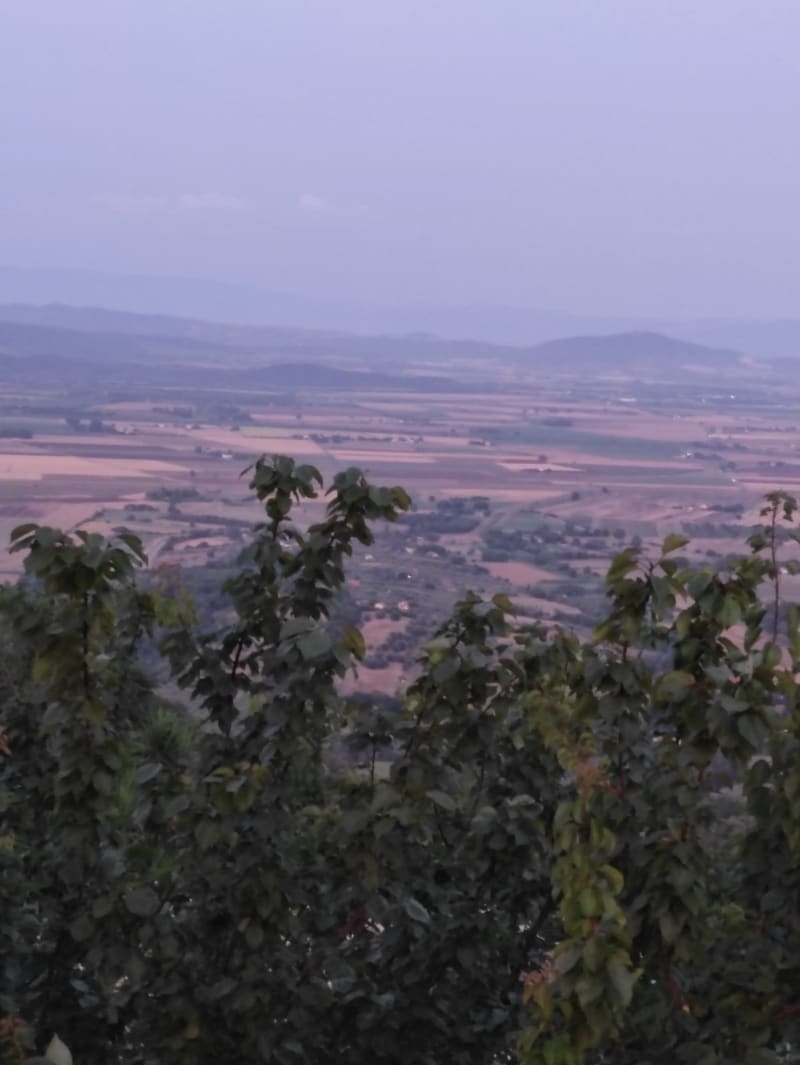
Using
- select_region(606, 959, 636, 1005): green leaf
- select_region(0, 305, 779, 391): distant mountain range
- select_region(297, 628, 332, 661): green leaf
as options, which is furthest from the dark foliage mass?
select_region(0, 305, 779, 391): distant mountain range

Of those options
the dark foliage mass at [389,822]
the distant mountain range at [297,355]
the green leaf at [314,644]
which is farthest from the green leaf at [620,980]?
the distant mountain range at [297,355]

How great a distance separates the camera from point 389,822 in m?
3.99

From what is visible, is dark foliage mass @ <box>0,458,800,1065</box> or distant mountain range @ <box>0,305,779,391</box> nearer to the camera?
dark foliage mass @ <box>0,458,800,1065</box>

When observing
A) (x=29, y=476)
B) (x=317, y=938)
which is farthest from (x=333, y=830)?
(x=29, y=476)

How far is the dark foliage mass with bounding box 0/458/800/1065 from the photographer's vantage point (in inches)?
145

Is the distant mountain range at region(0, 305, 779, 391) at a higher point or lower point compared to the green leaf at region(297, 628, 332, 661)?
higher

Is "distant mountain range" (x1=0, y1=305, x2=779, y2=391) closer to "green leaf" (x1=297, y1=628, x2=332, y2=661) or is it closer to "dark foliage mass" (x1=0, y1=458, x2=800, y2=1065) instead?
"dark foliage mass" (x1=0, y1=458, x2=800, y2=1065)

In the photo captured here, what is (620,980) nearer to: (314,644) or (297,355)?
(314,644)

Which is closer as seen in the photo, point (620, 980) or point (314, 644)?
point (620, 980)

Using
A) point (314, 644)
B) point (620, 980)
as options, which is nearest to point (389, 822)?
point (314, 644)

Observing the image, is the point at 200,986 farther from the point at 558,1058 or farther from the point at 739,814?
the point at 739,814

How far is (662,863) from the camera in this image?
3668 mm

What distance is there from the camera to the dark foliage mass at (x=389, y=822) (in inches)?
145

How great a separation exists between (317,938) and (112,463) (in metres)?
14.2
